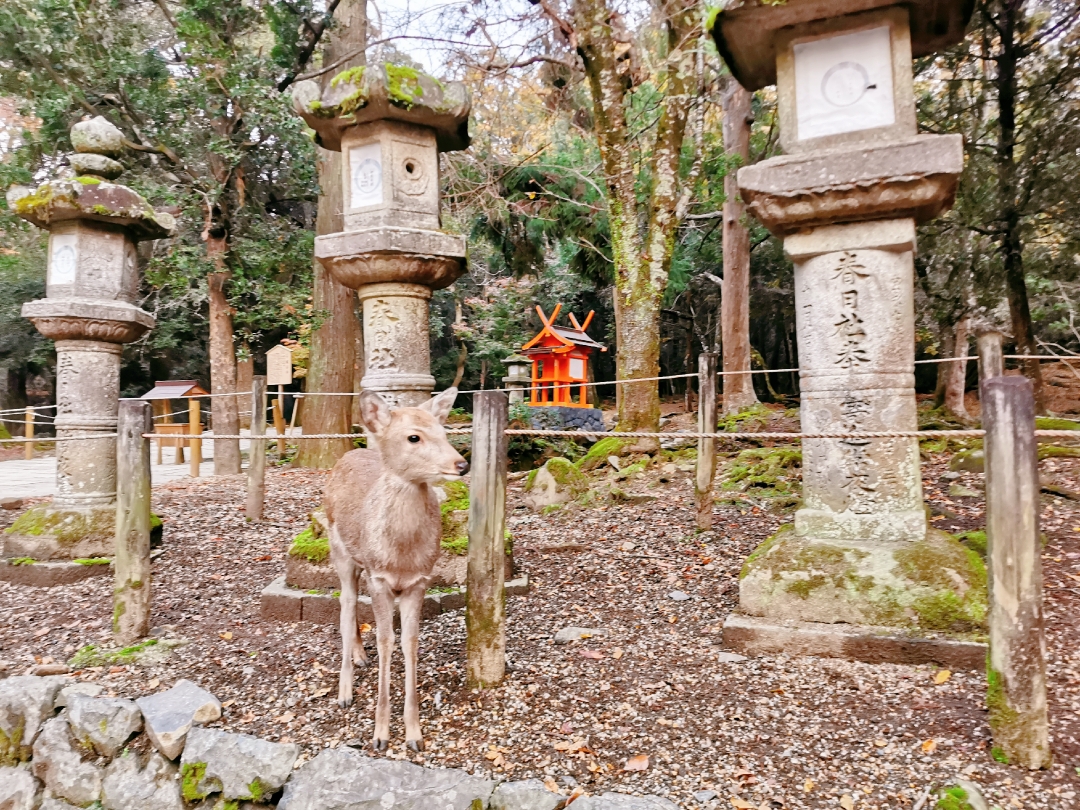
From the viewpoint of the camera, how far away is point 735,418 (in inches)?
404

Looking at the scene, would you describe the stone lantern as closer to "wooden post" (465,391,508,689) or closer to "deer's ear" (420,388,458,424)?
"wooden post" (465,391,508,689)

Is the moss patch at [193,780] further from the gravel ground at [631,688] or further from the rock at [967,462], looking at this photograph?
the rock at [967,462]

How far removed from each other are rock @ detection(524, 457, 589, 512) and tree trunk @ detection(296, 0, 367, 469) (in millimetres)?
3761

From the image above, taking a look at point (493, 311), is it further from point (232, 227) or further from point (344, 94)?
point (344, 94)

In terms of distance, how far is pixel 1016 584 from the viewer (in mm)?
2174

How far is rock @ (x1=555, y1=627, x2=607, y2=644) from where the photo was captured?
3364 millimetres

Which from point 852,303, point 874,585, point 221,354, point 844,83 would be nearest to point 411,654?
point 874,585

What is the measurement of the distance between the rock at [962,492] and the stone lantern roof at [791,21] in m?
3.79

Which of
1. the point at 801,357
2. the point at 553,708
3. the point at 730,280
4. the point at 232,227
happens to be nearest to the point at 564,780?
the point at 553,708

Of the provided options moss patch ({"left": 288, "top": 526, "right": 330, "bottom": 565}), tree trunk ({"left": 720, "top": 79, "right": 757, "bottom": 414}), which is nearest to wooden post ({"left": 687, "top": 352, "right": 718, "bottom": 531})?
moss patch ({"left": 288, "top": 526, "right": 330, "bottom": 565})

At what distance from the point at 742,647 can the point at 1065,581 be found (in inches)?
83.6

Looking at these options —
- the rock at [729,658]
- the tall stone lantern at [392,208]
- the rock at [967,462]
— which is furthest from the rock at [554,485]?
the rock at [967,462]

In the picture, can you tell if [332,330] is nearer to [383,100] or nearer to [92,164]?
[92,164]

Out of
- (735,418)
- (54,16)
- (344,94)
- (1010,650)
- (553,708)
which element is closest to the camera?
(1010,650)
